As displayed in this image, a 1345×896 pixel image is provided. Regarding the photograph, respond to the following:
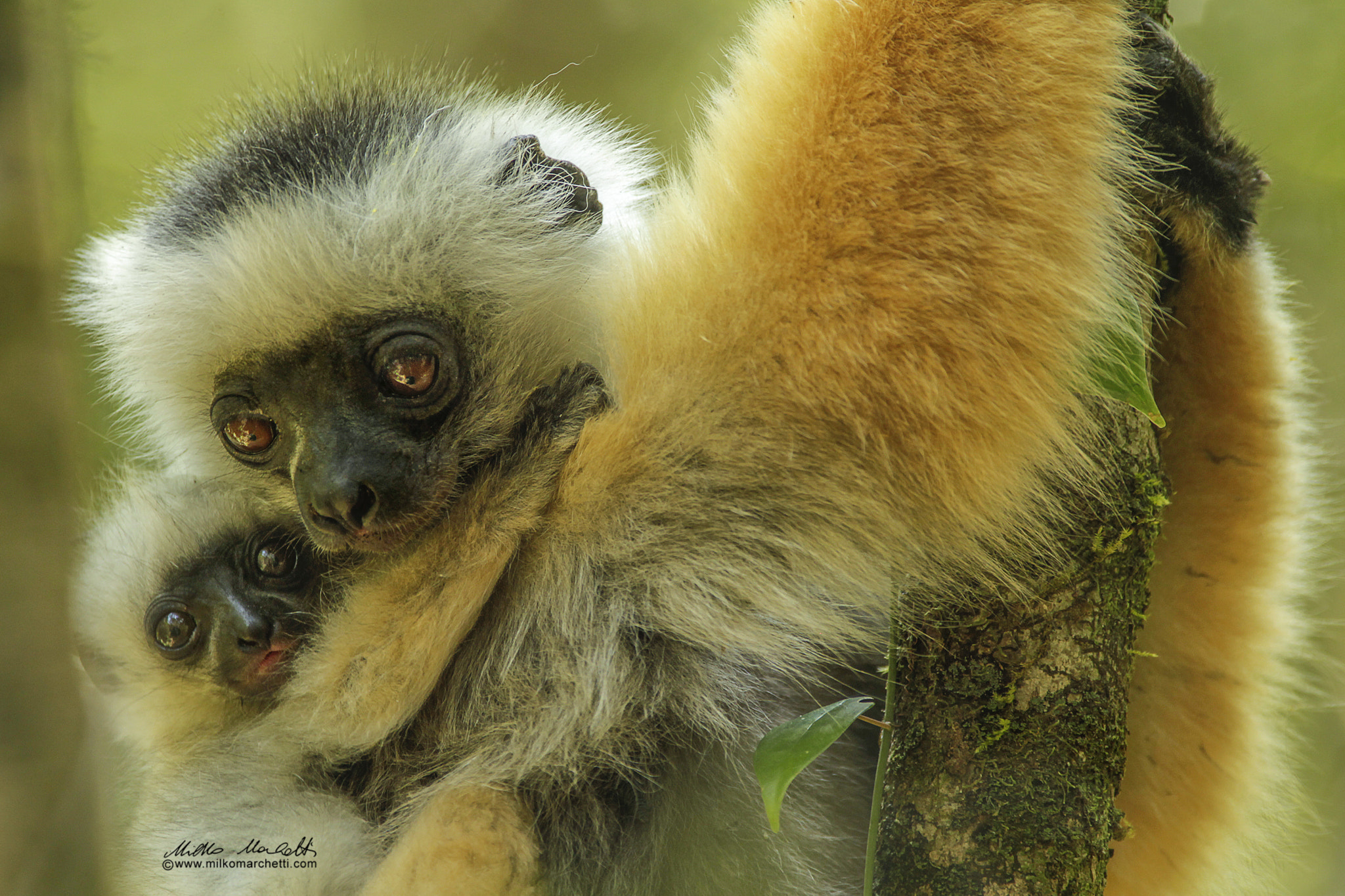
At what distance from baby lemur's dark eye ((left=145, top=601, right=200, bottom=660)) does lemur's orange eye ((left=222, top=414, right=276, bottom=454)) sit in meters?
0.56

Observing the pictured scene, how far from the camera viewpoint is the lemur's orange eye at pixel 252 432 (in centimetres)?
258

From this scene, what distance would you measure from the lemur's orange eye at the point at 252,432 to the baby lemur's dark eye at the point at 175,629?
1.84 feet

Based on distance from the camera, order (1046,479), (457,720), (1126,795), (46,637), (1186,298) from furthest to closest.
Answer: (1126,795) < (1186,298) < (457,720) < (1046,479) < (46,637)

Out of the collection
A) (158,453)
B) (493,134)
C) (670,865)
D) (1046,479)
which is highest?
(493,134)

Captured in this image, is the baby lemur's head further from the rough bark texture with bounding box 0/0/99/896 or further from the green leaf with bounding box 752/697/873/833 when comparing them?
the green leaf with bounding box 752/697/873/833

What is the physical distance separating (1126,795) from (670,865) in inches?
51.0

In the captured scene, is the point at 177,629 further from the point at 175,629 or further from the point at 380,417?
the point at 380,417

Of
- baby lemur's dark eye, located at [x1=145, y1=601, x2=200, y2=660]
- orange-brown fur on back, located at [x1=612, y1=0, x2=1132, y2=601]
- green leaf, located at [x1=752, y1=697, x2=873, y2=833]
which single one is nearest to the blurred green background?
baby lemur's dark eye, located at [x1=145, y1=601, x2=200, y2=660]

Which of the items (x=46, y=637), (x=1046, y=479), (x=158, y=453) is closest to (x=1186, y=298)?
(x=1046, y=479)

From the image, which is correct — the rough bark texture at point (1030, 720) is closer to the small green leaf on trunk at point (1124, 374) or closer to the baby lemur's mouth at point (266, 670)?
the small green leaf on trunk at point (1124, 374)

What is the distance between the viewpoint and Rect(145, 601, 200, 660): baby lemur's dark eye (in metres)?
2.82

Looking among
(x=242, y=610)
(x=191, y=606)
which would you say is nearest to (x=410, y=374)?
(x=242, y=610)

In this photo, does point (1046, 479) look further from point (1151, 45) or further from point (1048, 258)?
point (1151, 45)

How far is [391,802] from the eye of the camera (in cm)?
229
